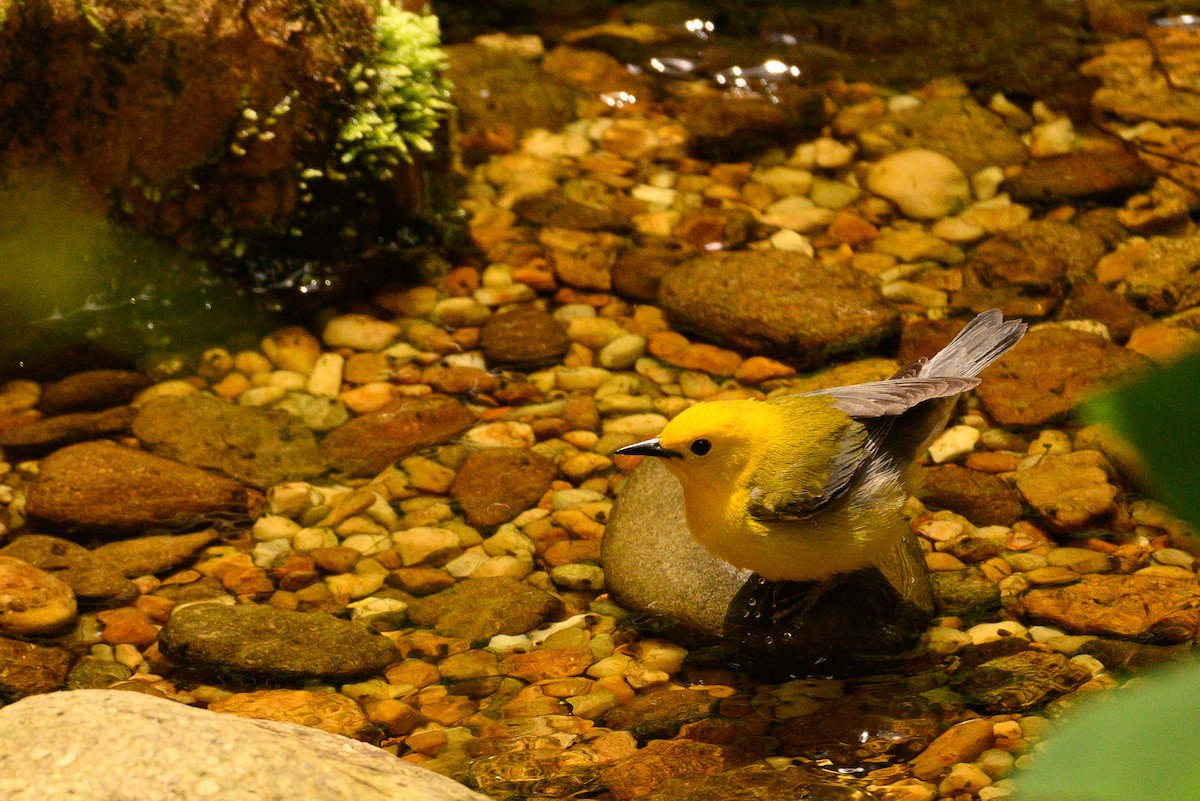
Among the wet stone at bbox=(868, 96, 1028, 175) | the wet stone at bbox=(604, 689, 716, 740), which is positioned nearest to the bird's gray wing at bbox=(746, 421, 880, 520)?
the wet stone at bbox=(604, 689, 716, 740)

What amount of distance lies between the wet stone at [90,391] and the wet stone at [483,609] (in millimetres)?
2021

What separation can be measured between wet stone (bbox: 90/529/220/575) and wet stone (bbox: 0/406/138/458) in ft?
2.42

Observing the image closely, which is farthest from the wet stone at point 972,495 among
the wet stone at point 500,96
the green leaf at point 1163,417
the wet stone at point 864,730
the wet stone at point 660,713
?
the green leaf at point 1163,417

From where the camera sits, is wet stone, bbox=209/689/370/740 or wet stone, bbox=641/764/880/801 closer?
wet stone, bbox=641/764/880/801

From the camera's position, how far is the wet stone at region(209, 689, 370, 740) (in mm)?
3883

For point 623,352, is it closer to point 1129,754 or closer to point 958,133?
point 958,133

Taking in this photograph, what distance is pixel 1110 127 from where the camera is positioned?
7.34 m

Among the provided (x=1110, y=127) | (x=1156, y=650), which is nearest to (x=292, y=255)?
(x=1156, y=650)

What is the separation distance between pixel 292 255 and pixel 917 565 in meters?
3.77

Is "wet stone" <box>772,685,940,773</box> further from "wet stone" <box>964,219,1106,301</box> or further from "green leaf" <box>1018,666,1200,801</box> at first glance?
"green leaf" <box>1018,666,1200,801</box>

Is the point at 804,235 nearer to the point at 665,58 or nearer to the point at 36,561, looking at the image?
the point at 665,58

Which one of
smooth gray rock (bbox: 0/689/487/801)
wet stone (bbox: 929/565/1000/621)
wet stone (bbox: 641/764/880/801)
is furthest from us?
wet stone (bbox: 929/565/1000/621)

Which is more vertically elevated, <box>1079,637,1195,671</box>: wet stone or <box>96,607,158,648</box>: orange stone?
<box>96,607,158,648</box>: orange stone

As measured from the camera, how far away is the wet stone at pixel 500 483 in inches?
198
